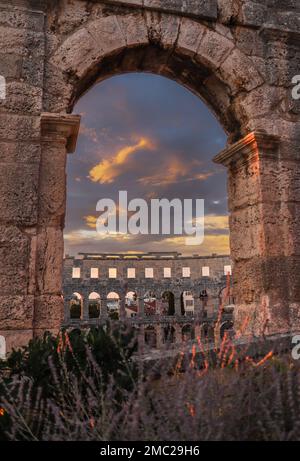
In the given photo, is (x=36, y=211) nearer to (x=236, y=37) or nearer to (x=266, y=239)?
(x=266, y=239)

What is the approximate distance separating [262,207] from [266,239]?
368 millimetres

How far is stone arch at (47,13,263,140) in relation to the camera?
4.55m

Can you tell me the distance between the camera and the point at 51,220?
13.7 feet

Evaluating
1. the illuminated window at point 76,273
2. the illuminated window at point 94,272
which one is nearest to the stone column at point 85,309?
the illuminated window at point 76,273

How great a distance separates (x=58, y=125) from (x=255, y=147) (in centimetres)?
222

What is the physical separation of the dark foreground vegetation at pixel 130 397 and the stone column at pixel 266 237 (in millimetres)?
1935

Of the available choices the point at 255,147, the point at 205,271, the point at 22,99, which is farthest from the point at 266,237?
the point at 205,271

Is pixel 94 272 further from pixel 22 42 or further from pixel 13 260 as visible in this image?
pixel 13 260

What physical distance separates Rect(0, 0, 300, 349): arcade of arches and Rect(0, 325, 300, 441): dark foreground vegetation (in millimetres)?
1541

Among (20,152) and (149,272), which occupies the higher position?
(149,272)

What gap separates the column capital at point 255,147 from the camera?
4.91 metres

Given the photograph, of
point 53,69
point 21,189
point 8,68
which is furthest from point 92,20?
point 21,189

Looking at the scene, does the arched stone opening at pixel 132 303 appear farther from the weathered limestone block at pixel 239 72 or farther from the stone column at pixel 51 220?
the stone column at pixel 51 220

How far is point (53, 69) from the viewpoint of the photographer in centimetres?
450
